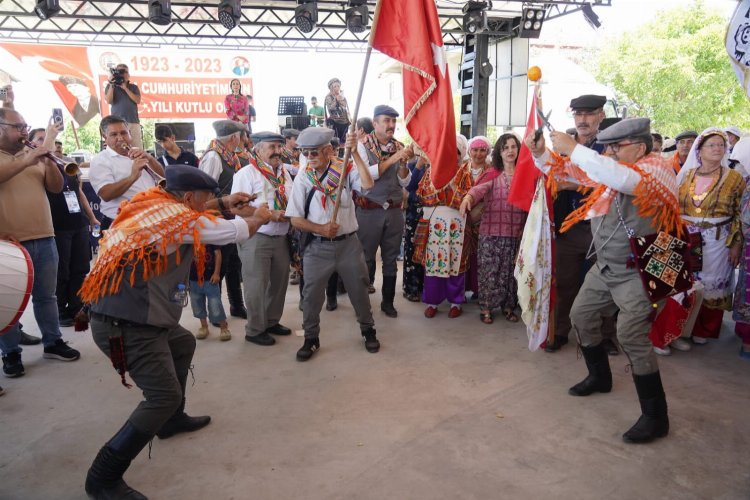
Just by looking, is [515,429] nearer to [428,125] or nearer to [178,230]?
[428,125]

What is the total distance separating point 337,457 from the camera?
2912mm

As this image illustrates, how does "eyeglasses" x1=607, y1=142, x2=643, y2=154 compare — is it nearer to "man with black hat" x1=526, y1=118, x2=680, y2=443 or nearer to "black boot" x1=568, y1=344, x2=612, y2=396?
"man with black hat" x1=526, y1=118, x2=680, y2=443

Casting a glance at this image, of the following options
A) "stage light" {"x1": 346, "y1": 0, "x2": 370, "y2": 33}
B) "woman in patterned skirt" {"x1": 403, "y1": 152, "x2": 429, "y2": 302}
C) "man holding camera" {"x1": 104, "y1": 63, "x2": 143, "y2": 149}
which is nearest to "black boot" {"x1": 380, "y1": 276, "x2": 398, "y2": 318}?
"woman in patterned skirt" {"x1": 403, "y1": 152, "x2": 429, "y2": 302}

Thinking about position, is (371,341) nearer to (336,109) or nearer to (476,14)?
(336,109)

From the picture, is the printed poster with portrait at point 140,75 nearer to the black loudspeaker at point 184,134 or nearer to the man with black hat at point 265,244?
the black loudspeaker at point 184,134

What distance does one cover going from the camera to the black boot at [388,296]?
5402 millimetres

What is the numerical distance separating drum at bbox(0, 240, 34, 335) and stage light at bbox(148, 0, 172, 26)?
7.83 meters

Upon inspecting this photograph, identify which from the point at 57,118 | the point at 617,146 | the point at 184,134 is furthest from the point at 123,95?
the point at 617,146

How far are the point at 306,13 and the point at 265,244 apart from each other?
7.55m

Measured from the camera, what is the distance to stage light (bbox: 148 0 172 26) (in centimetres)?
928

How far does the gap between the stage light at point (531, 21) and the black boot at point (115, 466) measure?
1101 centimetres

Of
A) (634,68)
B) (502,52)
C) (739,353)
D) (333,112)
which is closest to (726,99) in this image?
(634,68)

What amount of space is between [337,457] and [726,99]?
1882 centimetres

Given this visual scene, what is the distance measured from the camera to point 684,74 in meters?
16.7
